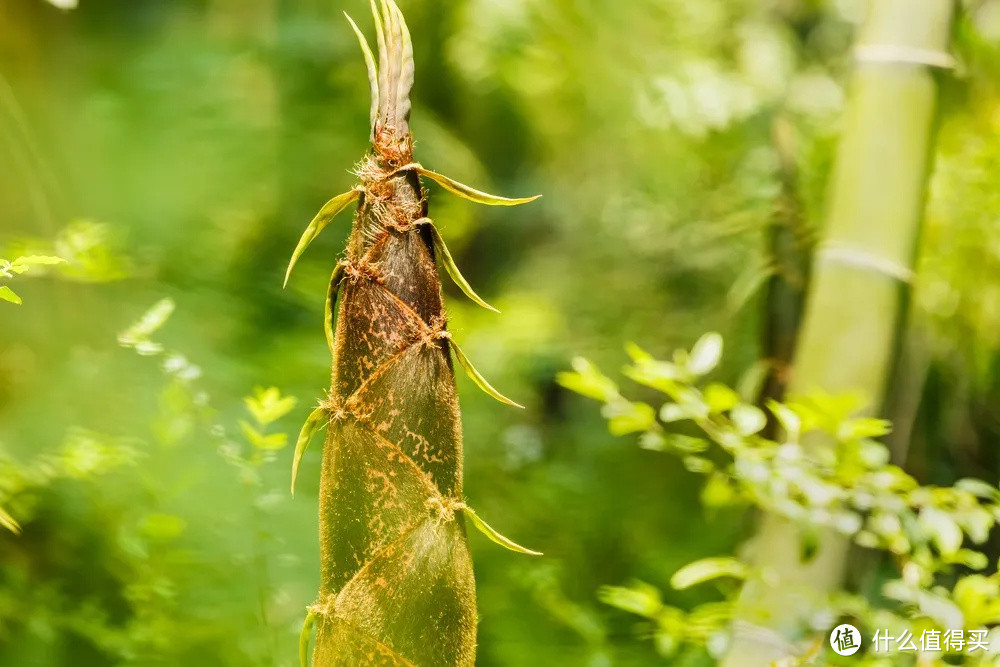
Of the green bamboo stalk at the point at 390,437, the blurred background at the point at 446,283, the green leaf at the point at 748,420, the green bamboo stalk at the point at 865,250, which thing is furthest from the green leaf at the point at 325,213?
the green bamboo stalk at the point at 865,250

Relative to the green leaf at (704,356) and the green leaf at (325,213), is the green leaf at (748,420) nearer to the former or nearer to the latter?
the green leaf at (704,356)

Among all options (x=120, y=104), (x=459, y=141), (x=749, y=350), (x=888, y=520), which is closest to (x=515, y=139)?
(x=459, y=141)

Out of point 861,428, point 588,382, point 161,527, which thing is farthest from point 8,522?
point 861,428

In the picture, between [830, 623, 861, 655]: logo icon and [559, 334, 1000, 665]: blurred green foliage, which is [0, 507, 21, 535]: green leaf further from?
[830, 623, 861, 655]: logo icon

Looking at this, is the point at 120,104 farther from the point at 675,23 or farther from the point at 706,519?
the point at 706,519

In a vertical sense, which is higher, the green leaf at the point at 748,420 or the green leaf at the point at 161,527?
the green leaf at the point at 748,420

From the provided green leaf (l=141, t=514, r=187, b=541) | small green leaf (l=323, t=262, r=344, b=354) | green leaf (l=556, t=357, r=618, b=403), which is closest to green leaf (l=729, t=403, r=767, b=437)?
A: green leaf (l=556, t=357, r=618, b=403)
